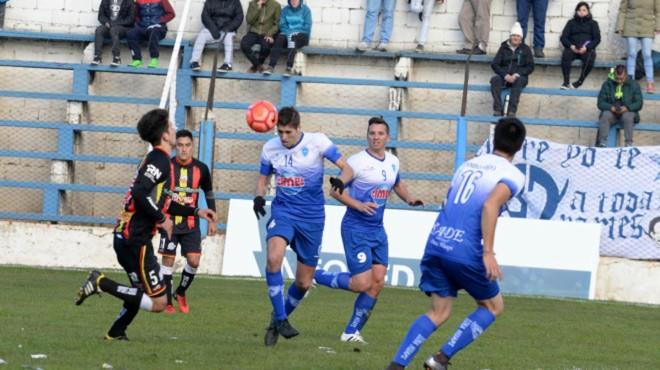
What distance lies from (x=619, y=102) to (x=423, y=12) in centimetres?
434

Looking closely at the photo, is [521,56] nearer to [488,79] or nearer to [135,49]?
[488,79]

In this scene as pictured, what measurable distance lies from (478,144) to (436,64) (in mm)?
2003

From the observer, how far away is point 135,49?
23.8 meters

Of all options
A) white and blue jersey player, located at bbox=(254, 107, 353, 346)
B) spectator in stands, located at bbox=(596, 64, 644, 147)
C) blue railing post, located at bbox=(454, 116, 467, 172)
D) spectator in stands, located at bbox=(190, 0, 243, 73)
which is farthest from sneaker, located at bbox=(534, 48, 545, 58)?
white and blue jersey player, located at bbox=(254, 107, 353, 346)

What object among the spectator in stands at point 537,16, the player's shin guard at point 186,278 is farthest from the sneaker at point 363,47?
the player's shin guard at point 186,278

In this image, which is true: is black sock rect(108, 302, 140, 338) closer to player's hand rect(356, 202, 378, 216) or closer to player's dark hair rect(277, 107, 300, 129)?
player's dark hair rect(277, 107, 300, 129)

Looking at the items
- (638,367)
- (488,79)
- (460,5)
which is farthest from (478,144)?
(638,367)

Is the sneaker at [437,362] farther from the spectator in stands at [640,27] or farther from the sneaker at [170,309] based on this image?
the spectator in stands at [640,27]

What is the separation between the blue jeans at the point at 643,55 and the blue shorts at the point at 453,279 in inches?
563

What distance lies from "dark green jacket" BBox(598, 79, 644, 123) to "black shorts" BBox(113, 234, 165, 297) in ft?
42.3

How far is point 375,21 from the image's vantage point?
2394 centimetres

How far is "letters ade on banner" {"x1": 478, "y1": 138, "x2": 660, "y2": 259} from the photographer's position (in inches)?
789

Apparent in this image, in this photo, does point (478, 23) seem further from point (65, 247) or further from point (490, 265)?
point (490, 265)

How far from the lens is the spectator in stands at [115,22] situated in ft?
77.8
